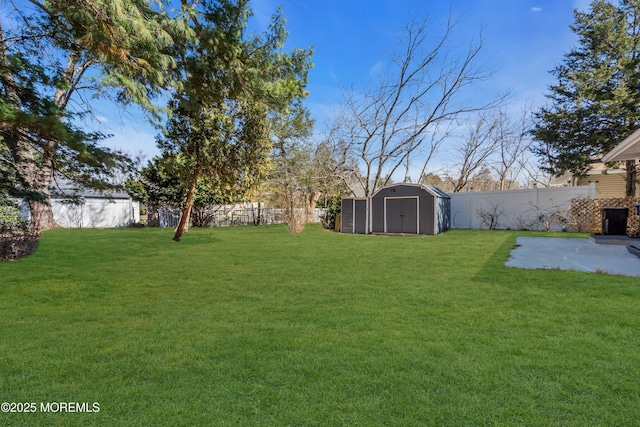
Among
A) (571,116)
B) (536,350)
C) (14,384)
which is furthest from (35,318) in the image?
(571,116)

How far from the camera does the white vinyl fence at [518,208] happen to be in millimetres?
12234

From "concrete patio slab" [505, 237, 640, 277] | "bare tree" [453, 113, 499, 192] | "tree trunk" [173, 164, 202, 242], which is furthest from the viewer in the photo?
"bare tree" [453, 113, 499, 192]

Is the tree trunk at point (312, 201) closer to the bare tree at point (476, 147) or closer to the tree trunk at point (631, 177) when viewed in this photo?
the bare tree at point (476, 147)

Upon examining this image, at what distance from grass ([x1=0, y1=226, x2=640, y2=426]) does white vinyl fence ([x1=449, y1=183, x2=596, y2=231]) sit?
9.18 meters

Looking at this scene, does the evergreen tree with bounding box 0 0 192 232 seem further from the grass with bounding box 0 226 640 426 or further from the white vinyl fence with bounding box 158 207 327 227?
the white vinyl fence with bounding box 158 207 327 227

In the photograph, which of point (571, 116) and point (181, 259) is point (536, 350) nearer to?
point (181, 259)

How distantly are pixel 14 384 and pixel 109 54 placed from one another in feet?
11.3

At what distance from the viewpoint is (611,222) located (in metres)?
8.97

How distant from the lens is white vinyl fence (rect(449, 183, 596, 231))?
12234mm

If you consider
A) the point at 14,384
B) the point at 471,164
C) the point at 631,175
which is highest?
the point at 471,164

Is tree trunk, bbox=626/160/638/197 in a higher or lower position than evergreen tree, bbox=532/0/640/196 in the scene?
lower

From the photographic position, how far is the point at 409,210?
13133 millimetres

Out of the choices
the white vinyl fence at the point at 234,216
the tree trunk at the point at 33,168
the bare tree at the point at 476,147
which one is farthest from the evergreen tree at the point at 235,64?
the bare tree at the point at 476,147

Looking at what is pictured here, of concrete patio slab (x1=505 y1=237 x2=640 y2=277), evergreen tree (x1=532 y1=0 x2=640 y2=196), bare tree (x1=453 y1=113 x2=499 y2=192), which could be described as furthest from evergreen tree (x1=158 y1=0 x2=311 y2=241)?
bare tree (x1=453 y1=113 x2=499 y2=192)
